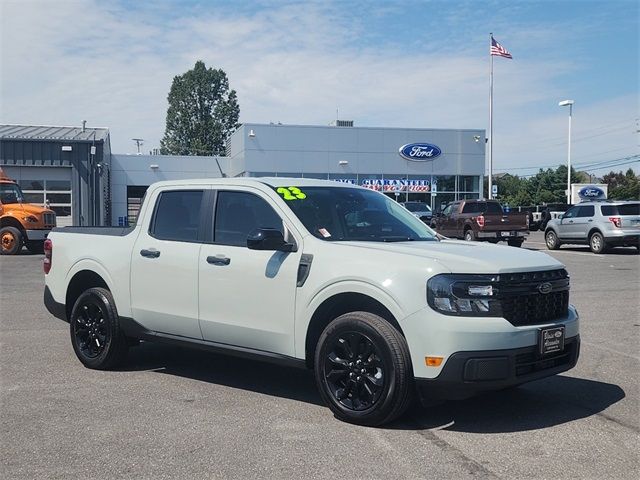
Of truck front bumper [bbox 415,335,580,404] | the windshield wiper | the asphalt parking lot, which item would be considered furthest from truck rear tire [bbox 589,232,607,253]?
truck front bumper [bbox 415,335,580,404]

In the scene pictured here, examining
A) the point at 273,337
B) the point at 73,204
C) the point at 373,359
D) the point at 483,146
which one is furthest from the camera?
the point at 483,146

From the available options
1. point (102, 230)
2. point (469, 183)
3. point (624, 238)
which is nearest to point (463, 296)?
point (102, 230)

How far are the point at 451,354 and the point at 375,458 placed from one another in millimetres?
858

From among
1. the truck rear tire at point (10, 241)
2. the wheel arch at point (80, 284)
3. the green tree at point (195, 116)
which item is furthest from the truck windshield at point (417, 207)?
the green tree at point (195, 116)

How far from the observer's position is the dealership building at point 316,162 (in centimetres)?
3856

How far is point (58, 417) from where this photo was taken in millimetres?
5301

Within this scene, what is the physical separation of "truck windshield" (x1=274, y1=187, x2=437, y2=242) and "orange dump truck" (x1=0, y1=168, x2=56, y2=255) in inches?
718

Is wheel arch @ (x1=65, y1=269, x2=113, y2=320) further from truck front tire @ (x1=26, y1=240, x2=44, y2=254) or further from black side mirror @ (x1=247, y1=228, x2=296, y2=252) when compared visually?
truck front tire @ (x1=26, y1=240, x2=44, y2=254)

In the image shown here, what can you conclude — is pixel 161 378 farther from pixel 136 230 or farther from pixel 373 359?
pixel 373 359

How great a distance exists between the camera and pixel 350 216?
6.10m

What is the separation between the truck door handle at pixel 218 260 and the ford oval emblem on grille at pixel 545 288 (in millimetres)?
2517

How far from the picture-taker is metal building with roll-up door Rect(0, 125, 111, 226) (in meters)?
35.9

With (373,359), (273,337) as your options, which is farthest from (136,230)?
(373,359)

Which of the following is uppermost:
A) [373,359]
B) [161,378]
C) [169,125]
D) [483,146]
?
[169,125]
